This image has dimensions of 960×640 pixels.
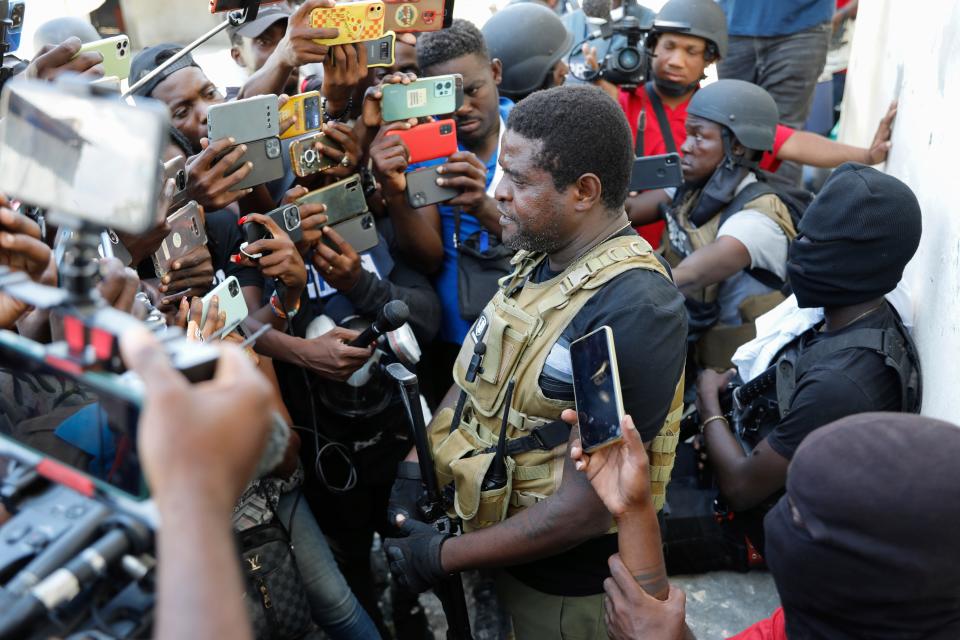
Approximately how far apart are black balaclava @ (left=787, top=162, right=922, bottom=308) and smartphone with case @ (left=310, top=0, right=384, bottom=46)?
1.59 metres

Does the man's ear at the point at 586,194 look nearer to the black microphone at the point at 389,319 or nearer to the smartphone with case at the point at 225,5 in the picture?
the black microphone at the point at 389,319

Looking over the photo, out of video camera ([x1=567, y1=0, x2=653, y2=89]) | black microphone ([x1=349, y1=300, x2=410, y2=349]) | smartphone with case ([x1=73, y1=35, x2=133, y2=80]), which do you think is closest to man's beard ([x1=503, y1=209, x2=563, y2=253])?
black microphone ([x1=349, y1=300, x2=410, y2=349])

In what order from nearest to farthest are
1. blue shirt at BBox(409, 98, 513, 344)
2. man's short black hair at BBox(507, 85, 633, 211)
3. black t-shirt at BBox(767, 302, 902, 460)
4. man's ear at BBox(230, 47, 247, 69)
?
man's short black hair at BBox(507, 85, 633, 211), black t-shirt at BBox(767, 302, 902, 460), blue shirt at BBox(409, 98, 513, 344), man's ear at BBox(230, 47, 247, 69)

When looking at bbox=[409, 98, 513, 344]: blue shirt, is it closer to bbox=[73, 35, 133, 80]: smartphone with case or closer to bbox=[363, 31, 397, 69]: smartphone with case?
bbox=[363, 31, 397, 69]: smartphone with case

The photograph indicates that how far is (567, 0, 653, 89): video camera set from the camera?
441cm

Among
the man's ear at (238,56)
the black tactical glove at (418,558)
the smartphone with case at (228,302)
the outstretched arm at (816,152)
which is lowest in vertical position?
the black tactical glove at (418,558)

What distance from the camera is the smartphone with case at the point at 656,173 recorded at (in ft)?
11.5

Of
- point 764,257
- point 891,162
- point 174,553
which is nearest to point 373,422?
point 764,257

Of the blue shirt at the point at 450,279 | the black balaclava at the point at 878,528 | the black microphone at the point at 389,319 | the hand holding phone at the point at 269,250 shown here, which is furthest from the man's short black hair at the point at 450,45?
the black balaclava at the point at 878,528

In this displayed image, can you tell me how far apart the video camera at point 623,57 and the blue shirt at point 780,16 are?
1.17 metres

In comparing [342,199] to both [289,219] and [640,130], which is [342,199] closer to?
[289,219]

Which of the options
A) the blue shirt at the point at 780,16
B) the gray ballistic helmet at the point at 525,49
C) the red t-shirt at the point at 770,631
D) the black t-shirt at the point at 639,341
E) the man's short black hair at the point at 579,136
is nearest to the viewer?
the red t-shirt at the point at 770,631

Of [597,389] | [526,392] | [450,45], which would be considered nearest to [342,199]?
[450,45]

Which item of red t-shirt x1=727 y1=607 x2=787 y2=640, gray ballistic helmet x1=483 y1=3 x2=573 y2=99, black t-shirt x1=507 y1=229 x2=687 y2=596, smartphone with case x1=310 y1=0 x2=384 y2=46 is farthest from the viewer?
gray ballistic helmet x1=483 y1=3 x2=573 y2=99
